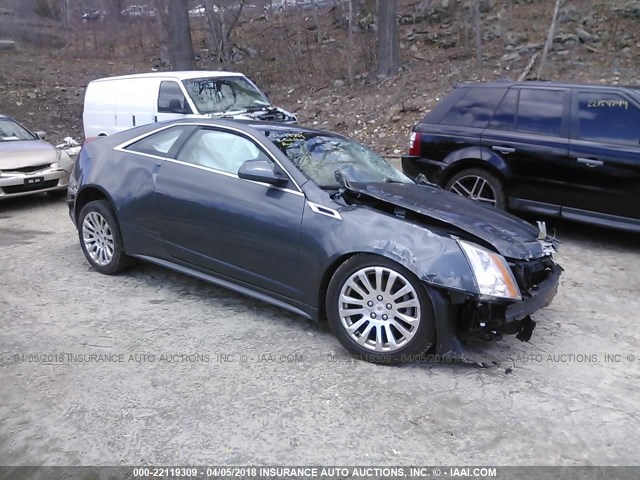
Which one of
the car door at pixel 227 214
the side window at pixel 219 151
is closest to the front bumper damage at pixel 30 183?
the car door at pixel 227 214

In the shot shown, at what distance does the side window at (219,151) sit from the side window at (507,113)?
12.0ft

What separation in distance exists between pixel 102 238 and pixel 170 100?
501 centimetres

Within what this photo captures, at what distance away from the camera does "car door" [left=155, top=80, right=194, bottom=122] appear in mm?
Result: 9633

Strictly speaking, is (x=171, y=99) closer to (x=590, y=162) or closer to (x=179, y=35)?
(x=590, y=162)

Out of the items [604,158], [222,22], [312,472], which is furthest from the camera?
[222,22]

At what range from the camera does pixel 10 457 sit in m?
2.96

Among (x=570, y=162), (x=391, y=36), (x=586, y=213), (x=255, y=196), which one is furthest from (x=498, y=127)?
(x=391, y=36)

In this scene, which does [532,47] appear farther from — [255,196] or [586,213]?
[255,196]

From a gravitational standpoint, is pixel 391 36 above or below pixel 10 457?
above

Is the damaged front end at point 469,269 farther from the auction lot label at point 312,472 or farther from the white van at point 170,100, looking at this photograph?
the white van at point 170,100

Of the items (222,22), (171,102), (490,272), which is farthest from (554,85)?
(222,22)

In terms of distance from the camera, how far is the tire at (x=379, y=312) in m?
3.73

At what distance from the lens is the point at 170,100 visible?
9.85m

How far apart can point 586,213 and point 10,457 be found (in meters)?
5.82
